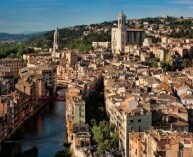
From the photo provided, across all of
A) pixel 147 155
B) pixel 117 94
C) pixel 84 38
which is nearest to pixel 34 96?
pixel 117 94

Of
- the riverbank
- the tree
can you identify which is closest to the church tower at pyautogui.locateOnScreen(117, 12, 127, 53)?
the tree

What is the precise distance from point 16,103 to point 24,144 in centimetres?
298

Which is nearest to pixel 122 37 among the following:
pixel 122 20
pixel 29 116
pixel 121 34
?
pixel 121 34

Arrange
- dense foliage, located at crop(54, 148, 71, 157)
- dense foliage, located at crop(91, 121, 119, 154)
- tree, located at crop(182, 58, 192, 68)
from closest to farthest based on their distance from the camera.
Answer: dense foliage, located at crop(91, 121, 119, 154) < dense foliage, located at crop(54, 148, 71, 157) < tree, located at crop(182, 58, 192, 68)

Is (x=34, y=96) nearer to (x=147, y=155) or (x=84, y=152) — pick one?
(x=84, y=152)

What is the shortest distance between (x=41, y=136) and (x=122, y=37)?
70.2ft

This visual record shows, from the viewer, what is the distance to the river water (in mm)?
15157

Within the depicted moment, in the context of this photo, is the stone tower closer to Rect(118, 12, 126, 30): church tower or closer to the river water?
Rect(118, 12, 126, 30): church tower

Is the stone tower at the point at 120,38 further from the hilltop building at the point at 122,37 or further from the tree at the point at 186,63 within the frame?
the tree at the point at 186,63

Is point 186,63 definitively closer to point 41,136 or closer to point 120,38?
point 120,38

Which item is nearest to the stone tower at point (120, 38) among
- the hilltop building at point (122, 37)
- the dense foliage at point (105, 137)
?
the hilltop building at point (122, 37)

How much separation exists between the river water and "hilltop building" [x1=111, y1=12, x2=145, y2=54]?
53.6ft

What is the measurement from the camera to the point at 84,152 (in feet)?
40.8

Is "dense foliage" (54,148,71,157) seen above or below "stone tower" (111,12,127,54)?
below
